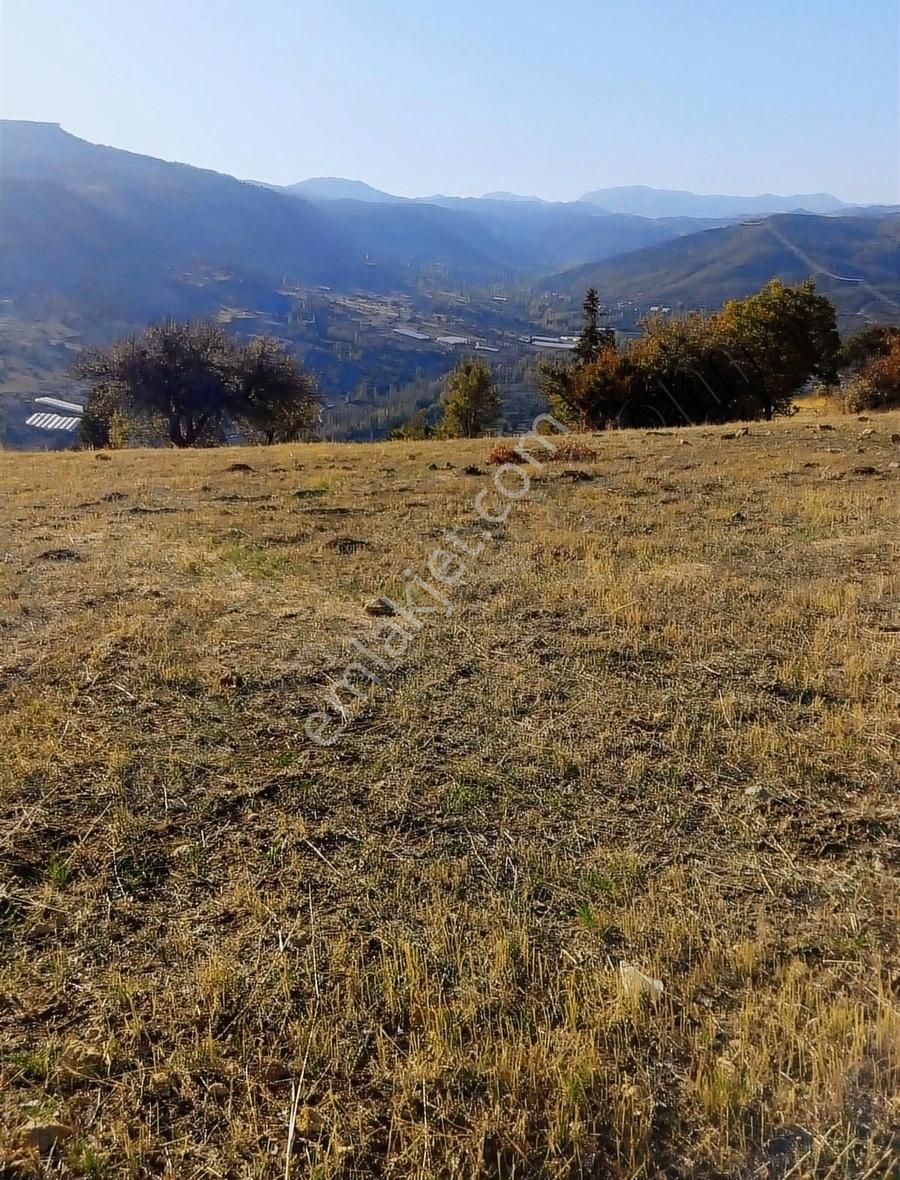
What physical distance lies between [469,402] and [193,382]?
56.1ft

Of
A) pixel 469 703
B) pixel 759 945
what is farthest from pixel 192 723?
pixel 759 945

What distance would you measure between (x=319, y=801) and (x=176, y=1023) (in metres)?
1.21

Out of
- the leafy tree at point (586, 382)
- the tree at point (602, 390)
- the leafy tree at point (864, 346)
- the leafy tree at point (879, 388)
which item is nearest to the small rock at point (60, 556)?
the leafy tree at point (586, 382)

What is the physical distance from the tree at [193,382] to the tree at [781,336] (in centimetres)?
1966

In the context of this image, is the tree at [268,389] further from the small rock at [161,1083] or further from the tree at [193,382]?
the small rock at [161,1083]

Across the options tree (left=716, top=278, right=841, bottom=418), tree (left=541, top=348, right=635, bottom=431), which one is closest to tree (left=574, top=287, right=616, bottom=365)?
tree (left=541, top=348, right=635, bottom=431)

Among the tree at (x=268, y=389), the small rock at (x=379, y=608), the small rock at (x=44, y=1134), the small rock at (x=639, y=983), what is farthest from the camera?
the tree at (x=268, y=389)

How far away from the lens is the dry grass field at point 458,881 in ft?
6.35

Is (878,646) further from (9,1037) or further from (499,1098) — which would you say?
(9,1037)

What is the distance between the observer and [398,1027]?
222 cm

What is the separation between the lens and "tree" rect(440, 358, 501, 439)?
4241 cm

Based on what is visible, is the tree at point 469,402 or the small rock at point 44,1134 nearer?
the small rock at point 44,1134

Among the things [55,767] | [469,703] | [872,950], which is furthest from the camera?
[469,703]

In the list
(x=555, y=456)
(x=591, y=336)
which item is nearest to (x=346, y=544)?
(x=555, y=456)
